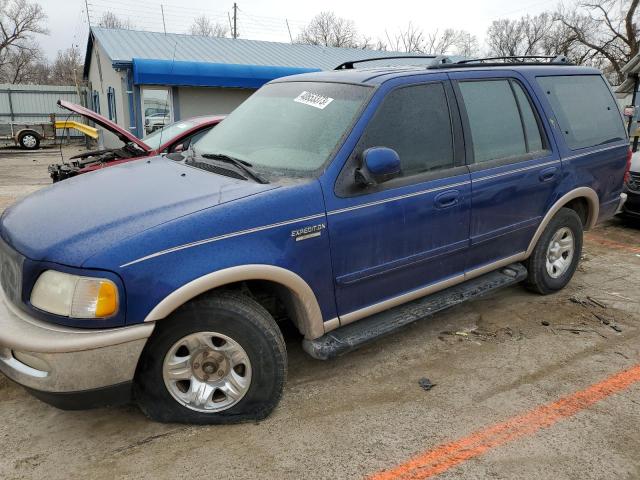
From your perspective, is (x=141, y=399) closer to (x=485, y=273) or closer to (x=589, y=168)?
(x=485, y=273)

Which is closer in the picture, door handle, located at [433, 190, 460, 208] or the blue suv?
the blue suv

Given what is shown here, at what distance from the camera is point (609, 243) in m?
6.61

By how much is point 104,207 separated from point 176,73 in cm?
1514

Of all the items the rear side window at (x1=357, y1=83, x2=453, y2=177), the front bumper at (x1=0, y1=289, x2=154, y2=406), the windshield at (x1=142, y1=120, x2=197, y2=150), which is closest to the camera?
the front bumper at (x1=0, y1=289, x2=154, y2=406)

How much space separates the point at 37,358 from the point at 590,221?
4657mm

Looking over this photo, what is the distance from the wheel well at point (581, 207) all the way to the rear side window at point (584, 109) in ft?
1.68

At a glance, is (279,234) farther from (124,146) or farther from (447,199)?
(124,146)

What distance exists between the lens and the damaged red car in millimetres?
6176

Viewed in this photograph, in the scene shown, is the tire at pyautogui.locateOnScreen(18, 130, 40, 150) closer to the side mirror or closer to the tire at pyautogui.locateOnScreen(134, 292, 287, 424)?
the tire at pyautogui.locateOnScreen(134, 292, 287, 424)

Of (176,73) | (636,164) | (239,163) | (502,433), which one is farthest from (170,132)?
(176,73)

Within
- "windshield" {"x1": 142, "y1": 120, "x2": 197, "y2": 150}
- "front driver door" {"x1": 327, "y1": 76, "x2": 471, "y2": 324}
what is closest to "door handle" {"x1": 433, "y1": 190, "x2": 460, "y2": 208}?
"front driver door" {"x1": 327, "y1": 76, "x2": 471, "y2": 324}

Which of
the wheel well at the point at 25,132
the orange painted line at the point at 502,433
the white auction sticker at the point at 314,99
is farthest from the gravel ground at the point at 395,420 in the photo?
the wheel well at the point at 25,132

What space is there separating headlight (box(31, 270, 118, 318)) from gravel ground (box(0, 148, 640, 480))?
0.83m

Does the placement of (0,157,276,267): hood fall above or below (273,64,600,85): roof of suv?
below
